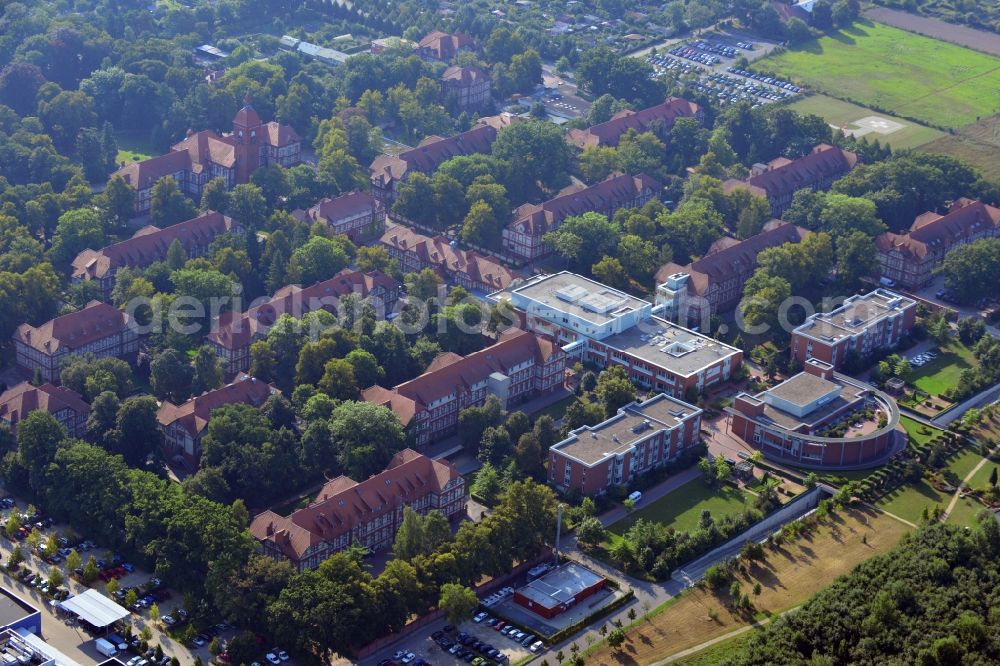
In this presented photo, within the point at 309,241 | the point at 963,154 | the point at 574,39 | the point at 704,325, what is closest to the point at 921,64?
the point at 963,154

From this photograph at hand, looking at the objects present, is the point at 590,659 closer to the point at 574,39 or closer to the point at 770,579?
the point at 770,579

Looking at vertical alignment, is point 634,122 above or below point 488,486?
above

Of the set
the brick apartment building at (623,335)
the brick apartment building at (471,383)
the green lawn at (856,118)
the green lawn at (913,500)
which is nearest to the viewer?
the green lawn at (913,500)

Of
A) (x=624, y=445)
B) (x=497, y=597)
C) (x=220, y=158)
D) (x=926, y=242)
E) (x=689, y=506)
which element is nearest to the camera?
(x=497, y=597)

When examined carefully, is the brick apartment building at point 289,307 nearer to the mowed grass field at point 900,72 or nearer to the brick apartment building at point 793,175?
the brick apartment building at point 793,175

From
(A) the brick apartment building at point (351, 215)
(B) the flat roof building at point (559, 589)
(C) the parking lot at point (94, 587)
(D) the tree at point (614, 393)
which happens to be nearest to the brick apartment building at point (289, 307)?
(A) the brick apartment building at point (351, 215)

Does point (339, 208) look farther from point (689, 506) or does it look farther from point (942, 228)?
point (942, 228)

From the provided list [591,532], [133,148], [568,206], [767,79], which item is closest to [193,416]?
[591,532]
